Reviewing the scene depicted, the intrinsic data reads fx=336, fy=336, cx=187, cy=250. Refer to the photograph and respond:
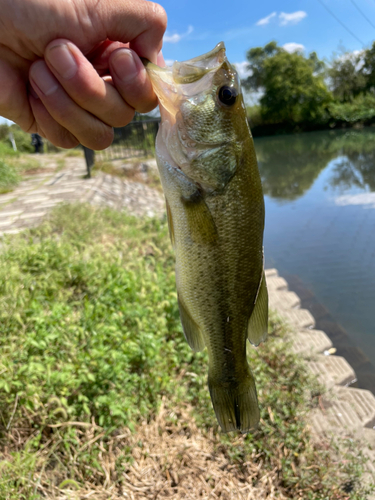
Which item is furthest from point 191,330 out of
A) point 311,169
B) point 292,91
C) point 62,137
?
point 292,91

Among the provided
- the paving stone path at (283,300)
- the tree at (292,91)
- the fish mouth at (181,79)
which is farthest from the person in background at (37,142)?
the tree at (292,91)

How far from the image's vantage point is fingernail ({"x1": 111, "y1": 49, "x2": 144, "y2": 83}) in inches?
58.0

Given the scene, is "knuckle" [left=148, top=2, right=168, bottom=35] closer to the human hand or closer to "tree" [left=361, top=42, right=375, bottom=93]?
the human hand

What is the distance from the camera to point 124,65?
149 cm

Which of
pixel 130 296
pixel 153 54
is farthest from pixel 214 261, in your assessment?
pixel 130 296

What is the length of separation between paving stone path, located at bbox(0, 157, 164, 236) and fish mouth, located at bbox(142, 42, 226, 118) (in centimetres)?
545

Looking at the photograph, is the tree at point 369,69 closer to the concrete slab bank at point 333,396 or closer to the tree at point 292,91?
the tree at point 292,91

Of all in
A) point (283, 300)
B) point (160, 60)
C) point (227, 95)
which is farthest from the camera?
point (283, 300)

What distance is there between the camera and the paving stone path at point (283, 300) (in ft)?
11.7

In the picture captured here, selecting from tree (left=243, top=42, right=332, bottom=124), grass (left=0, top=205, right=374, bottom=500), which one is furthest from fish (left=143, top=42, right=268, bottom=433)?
tree (left=243, top=42, right=332, bottom=124)

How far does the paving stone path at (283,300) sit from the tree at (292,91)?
4259cm

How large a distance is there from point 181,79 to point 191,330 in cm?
116

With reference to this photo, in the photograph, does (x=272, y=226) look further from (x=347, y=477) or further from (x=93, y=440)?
(x=93, y=440)

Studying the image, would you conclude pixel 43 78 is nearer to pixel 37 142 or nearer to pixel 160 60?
pixel 160 60
